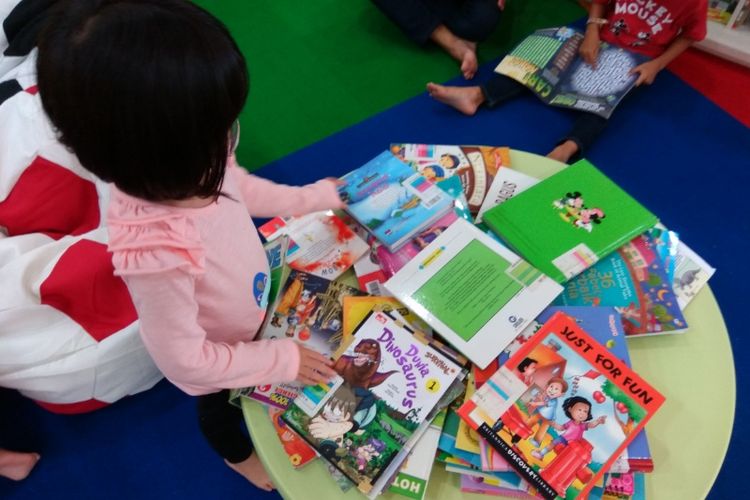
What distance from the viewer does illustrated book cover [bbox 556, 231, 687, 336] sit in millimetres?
772

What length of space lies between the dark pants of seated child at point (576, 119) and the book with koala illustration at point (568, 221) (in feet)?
2.13

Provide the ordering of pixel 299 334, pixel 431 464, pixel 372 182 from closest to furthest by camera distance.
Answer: pixel 431 464
pixel 299 334
pixel 372 182

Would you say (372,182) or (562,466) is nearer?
(562,466)

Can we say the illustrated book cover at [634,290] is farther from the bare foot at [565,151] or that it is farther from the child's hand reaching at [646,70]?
the child's hand reaching at [646,70]

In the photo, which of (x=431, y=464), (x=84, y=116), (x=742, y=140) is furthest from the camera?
(x=742, y=140)

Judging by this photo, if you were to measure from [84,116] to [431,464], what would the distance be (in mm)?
549

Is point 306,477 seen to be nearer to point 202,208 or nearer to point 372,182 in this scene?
point 202,208

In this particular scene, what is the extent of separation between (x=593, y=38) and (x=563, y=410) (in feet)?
4.35

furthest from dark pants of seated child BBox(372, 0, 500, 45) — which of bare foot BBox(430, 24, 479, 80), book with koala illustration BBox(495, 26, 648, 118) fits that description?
book with koala illustration BBox(495, 26, 648, 118)

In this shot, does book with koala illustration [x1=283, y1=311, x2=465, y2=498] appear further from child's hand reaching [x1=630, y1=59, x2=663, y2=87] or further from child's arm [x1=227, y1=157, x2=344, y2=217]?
child's hand reaching [x1=630, y1=59, x2=663, y2=87]

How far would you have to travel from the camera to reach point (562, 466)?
2.08 ft

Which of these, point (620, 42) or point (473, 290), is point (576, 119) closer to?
point (620, 42)

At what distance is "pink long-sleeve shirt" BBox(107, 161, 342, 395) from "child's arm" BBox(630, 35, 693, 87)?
1131mm

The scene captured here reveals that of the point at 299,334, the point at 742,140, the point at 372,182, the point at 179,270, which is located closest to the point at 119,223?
the point at 179,270
